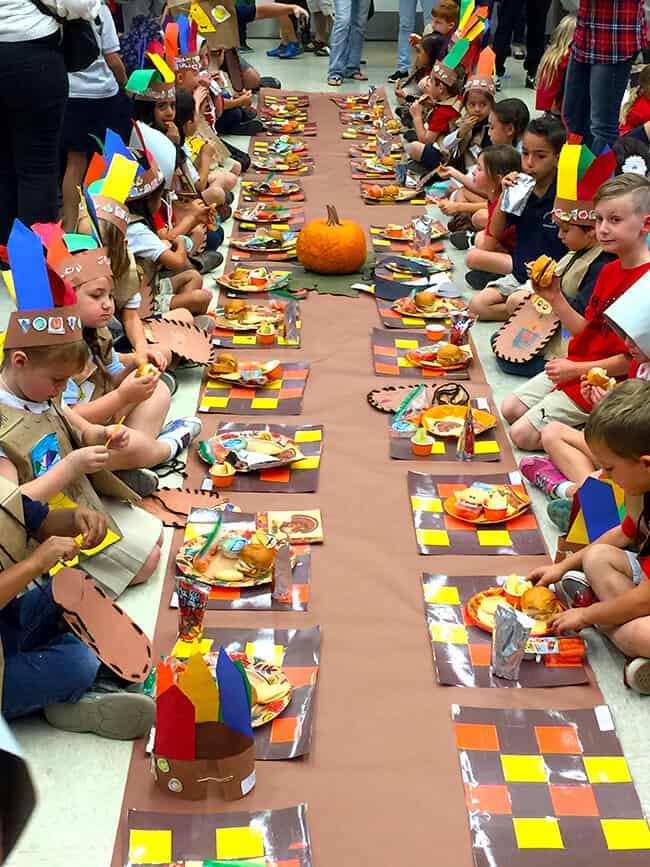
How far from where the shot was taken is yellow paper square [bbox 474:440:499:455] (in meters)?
3.66

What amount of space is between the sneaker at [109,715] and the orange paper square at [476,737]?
69cm

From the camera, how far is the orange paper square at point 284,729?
2.43 metres

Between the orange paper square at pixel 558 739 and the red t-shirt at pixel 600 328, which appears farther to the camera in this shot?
the red t-shirt at pixel 600 328

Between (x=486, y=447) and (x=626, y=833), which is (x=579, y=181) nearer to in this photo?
(x=486, y=447)

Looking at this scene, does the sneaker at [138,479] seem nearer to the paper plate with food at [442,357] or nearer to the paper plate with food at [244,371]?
the paper plate with food at [244,371]

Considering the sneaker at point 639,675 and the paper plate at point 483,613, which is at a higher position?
the sneaker at point 639,675

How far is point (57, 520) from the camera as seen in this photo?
240cm

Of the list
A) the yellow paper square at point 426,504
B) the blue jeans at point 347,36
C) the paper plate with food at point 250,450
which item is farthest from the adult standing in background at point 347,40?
the yellow paper square at point 426,504

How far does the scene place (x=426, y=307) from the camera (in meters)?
4.72

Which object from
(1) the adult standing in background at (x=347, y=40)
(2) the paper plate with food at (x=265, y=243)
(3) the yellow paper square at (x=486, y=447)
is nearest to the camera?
(3) the yellow paper square at (x=486, y=447)

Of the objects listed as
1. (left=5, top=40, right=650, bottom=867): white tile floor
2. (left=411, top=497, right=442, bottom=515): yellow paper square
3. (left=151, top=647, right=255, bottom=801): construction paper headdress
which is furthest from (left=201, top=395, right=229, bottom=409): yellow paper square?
(left=151, top=647, right=255, bottom=801): construction paper headdress

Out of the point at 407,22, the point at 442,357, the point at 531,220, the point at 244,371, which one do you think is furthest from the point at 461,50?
the point at 244,371

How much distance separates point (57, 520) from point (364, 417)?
1664 mm

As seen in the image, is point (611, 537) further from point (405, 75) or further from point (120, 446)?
point (405, 75)
